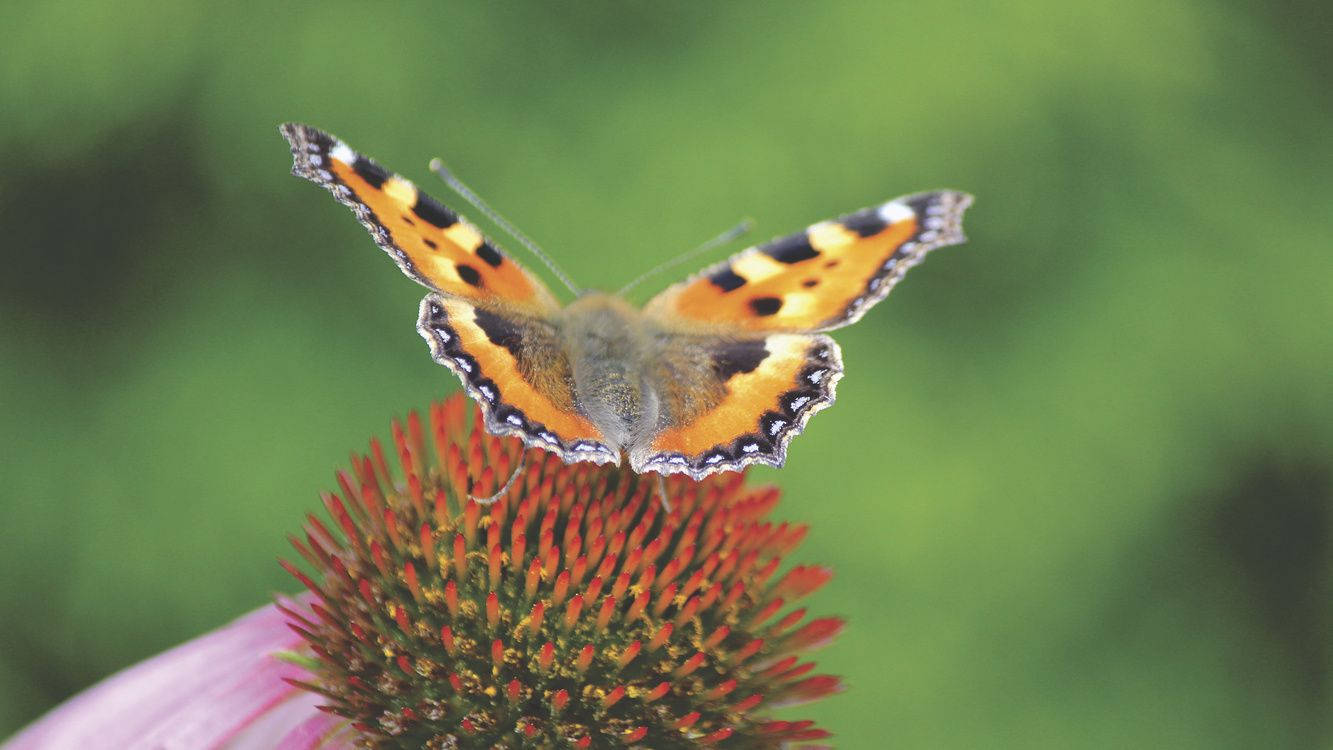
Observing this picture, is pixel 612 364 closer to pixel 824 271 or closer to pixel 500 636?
pixel 824 271

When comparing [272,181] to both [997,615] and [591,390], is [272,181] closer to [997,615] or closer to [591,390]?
[591,390]

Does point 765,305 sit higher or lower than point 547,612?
higher

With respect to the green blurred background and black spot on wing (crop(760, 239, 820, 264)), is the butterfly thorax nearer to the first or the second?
black spot on wing (crop(760, 239, 820, 264))

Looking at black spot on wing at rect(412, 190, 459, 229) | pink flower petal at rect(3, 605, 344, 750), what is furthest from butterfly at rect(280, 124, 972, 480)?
pink flower petal at rect(3, 605, 344, 750)

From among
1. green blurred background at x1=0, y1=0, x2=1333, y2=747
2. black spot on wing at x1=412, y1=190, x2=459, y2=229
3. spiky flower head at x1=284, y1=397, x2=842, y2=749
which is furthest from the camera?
green blurred background at x1=0, y1=0, x2=1333, y2=747

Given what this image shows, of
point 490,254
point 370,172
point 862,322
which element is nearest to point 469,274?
point 490,254

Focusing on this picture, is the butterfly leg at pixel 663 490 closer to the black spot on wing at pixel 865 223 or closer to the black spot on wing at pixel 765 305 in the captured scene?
the black spot on wing at pixel 765 305
